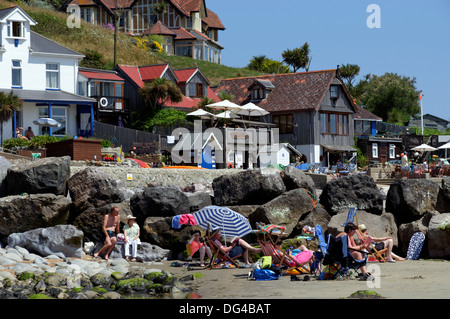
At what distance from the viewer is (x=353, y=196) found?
19.5 metres

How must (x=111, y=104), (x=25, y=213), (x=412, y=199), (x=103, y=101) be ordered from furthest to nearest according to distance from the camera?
(x=111, y=104)
(x=103, y=101)
(x=25, y=213)
(x=412, y=199)

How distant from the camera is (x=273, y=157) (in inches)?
1409

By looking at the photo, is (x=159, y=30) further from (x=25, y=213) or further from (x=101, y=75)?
(x=25, y=213)

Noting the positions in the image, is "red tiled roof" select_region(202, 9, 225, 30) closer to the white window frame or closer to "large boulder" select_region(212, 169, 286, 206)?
the white window frame

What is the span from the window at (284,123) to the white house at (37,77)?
43.6ft

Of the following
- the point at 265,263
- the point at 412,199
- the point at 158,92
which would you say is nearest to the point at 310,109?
the point at 158,92

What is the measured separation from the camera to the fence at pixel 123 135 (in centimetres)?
3566

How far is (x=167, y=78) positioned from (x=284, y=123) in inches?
322

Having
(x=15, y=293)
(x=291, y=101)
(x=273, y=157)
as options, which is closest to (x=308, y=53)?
(x=291, y=101)

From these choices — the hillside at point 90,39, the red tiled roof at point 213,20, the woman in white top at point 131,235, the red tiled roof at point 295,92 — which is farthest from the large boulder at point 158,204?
the red tiled roof at point 213,20

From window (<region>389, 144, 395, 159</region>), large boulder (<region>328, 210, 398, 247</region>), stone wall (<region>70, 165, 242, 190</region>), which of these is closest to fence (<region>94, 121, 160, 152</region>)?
stone wall (<region>70, 165, 242, 190</region>)

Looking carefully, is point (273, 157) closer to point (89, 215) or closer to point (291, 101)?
point (291, 101)
